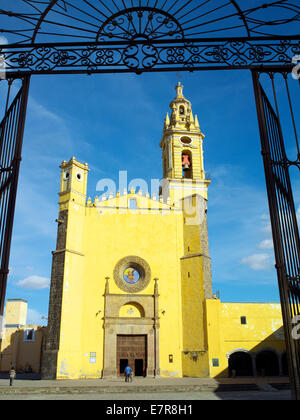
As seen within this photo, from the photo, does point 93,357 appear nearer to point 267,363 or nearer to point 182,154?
→ point 267,363

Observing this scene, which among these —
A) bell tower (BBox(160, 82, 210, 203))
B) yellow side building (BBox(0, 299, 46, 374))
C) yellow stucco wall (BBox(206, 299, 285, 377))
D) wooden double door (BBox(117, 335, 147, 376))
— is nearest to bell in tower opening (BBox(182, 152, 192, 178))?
bell tower (BBox(160, 82, 210, 203))

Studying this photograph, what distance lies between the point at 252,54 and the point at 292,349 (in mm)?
4646

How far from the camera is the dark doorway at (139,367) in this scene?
2233 cm

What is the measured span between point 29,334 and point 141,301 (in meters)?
11.6

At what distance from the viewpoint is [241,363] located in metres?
22.7

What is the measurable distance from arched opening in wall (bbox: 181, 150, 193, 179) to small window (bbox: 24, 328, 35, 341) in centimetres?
1610

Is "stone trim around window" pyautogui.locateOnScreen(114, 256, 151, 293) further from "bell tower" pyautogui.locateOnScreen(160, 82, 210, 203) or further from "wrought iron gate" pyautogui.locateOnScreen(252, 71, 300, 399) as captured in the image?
"wrought iron gate" pyautogui.locateOnScreen(252, 71, 300, 399)

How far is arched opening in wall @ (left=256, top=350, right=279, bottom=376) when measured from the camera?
2245 cm

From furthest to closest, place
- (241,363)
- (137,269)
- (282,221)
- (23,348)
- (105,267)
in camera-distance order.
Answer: (23,348) → (137,269) → (105,267) → (241,363) → (282,221)

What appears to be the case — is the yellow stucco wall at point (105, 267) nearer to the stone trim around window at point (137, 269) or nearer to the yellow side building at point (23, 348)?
the stone trim around window at point (137, 269)

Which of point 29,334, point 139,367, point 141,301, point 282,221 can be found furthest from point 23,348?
point 282,221

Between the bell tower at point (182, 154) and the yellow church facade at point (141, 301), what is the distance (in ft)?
3.75
